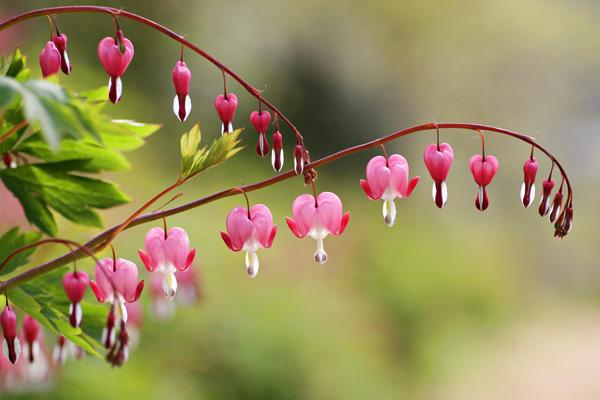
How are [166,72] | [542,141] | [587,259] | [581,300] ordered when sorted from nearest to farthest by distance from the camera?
[166,72] < [581,300] < [587,259] < [542,141]

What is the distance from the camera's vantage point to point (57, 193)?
112 cm

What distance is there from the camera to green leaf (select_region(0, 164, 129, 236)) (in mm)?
1105

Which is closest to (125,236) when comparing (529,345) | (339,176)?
(529,345)

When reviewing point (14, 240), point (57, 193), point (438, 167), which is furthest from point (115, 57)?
→ point (438, 167)

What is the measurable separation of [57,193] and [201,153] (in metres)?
0.21

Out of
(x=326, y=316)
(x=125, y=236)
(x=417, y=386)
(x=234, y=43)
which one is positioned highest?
(x=234, y=43)

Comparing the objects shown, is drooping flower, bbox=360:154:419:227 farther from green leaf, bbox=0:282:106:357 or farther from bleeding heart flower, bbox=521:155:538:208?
green leaf, bbox=0:282:106:357

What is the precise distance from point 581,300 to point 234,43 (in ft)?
17.3

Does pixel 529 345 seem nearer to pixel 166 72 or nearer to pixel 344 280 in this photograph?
pixel 344 280

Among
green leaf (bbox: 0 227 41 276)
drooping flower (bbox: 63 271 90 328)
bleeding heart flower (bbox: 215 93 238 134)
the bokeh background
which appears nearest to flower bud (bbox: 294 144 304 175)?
bleeding heart flower (bbox: 215 93 238 134)

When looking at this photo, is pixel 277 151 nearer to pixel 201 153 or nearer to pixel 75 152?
pixel 201 153

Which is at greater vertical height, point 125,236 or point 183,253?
point 125,236

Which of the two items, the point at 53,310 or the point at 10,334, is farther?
the point at 53,310

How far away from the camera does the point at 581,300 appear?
10688 mm
